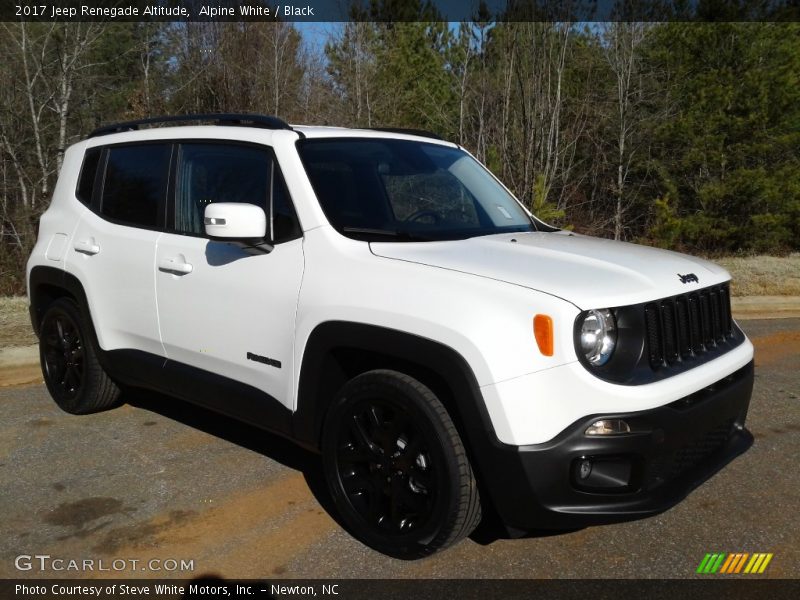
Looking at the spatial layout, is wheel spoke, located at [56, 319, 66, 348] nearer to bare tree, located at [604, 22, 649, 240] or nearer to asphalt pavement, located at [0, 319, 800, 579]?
asphalt pavement, located at [0, 319, 800, 579]

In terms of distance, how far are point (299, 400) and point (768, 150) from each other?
2064cm

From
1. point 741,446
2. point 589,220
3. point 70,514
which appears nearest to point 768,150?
point 589,220

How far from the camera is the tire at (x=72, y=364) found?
16.0 feet

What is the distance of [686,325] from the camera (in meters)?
3.19

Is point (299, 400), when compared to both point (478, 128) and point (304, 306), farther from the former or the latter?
point (478, 128)

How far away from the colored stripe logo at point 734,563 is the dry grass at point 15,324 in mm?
5777

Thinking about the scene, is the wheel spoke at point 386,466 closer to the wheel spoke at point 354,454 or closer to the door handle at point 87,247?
the wheel spoke at point 354,454

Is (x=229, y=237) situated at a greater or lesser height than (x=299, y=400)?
greater

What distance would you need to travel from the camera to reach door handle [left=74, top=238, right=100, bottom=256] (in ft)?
15.1

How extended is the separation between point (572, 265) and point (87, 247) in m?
3.05

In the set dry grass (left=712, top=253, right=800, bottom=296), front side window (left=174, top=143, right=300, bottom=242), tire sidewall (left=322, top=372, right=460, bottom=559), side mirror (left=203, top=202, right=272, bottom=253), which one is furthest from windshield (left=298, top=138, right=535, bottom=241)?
dry grass (left=712, top=253, right=800, bottom=296)

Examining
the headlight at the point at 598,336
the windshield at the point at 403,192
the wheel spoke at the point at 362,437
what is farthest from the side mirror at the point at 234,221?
the headlight at the point at 598,336

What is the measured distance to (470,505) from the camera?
293 cm

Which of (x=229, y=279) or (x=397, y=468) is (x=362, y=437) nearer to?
(x=397, y=468)
